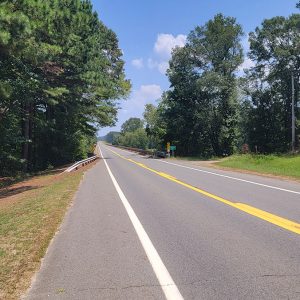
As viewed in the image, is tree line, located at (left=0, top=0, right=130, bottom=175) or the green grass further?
the green grass

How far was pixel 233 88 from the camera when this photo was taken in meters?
59.4

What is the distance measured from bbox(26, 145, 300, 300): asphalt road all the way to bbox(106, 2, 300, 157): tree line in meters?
47.1

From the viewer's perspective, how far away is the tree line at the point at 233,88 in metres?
56.9

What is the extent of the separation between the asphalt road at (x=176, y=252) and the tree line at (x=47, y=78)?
31.0 feet

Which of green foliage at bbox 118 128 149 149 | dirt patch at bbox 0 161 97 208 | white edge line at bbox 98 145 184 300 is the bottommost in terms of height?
dirt patch at bbox 0 161 97 208

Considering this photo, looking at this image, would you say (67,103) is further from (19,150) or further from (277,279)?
(277,279)

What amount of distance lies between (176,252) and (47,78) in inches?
1049

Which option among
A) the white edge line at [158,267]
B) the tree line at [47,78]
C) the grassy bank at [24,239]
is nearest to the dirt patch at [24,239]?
the grassy bank at [24,239]

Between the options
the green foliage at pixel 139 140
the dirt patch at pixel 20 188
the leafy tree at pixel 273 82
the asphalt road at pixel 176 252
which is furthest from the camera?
the green foliage at pixel 139 140

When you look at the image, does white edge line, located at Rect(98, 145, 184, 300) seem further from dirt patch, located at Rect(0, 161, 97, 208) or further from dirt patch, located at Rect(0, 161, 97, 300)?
dirt patch, located at Rect(0, 161, 97, 208)

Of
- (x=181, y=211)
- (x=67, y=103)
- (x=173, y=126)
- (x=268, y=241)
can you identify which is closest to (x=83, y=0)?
(x=67, y=103)

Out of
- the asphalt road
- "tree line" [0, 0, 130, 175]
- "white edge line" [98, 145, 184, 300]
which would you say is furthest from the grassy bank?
"tree line" [0, 0, 130, 175]

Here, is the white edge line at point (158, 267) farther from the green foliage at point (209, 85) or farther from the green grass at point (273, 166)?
the green foliage at point (209, 85)

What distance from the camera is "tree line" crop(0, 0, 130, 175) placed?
61.5 feet
